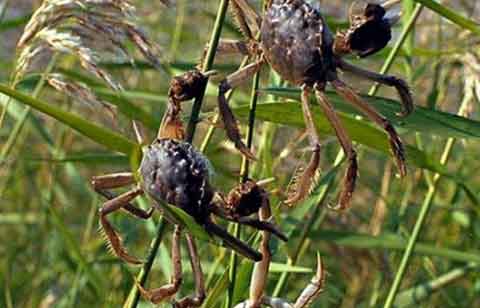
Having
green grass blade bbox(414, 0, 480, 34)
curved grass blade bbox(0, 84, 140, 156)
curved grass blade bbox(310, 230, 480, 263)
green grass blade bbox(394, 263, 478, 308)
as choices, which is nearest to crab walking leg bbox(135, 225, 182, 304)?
curved grass blade bbox(0, 84, 140, 156)

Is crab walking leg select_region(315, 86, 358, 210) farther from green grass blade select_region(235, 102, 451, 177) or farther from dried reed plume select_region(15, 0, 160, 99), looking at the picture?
dried reed plume select_region(15, 0, 160, 99)

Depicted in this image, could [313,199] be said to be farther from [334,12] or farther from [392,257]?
[334,12]

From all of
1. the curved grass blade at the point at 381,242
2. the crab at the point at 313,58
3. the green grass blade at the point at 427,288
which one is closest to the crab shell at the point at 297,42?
the crab at the point at 313,58

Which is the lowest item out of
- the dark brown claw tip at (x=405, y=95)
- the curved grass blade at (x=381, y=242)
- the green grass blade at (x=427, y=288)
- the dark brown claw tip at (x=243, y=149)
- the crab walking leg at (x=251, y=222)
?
the green grass blade at (x=427, y=288)

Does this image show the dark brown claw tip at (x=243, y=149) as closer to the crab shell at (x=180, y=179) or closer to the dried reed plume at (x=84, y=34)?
the crab shell at (x=180, y=179)

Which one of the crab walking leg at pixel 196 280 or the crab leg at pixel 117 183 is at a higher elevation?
the crab leg at pixel 117 183

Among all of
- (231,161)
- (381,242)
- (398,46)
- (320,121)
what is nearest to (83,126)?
(320,121)

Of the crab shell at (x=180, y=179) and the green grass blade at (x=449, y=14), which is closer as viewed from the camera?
A: the crab shell at (x=180, y=179)
